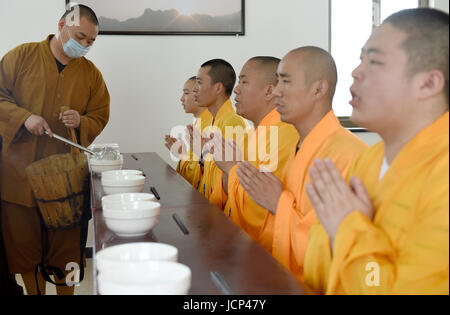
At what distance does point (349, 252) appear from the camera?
1.16 metres

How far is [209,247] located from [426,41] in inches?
31.3

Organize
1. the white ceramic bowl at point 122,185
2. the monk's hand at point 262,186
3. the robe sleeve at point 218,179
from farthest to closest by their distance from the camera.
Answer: the robe sleeve at point 218,179, the white ceramic bowl at point 122,185, the monk's hand at point 262,186

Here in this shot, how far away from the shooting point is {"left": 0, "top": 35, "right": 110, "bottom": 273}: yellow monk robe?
3340mm

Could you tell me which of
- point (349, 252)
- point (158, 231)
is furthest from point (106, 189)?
point (349, 252)

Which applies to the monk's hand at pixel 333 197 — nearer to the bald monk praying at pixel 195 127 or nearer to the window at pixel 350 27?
the bald monk praying at pixel 195 127

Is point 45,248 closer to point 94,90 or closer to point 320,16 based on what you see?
point 94,90

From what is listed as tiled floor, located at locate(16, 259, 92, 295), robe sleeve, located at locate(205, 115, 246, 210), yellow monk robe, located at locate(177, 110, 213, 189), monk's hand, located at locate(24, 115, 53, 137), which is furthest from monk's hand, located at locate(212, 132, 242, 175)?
tiled floor, located at locate(16, 259, 92, 295)

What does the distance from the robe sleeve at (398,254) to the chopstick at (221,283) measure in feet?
0.79

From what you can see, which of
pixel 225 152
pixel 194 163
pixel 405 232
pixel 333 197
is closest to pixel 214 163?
pixel 194 163

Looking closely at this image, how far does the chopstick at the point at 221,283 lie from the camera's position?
44.8 inches

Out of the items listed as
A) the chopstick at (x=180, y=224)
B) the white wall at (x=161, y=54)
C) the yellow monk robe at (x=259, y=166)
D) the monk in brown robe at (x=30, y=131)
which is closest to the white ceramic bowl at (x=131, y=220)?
the chopstick at (x=180, y=224)

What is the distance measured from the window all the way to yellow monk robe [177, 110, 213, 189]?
5.35ft

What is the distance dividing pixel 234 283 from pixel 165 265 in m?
0.19

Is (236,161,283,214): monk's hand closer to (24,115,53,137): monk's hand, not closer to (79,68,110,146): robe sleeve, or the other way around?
(24,115,53,137): monk's hand
